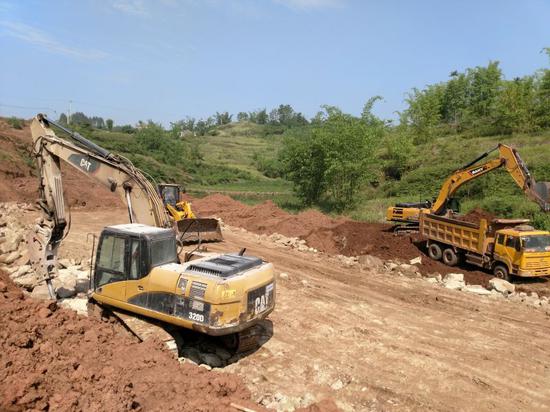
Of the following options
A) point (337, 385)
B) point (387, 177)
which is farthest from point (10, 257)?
point (387, 177)

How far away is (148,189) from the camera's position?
10133 mm

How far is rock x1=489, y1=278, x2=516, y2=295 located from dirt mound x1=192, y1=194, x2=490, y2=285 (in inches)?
24.1

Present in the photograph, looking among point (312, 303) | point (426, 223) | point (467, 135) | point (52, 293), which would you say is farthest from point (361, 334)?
point (467, 135)

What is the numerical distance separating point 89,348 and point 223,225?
17.0 metres

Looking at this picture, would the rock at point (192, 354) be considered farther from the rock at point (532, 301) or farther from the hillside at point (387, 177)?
the hillside at point (387, 177)

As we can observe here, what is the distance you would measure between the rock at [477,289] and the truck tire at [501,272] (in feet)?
3.46

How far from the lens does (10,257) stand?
13.4 meters

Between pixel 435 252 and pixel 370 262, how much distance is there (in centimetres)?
306

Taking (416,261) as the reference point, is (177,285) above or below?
above

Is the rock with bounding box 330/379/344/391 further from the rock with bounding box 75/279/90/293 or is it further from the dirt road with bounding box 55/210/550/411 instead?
the rock with bounding box 75/279/90/293

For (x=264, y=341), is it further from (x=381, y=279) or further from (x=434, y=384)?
(x=381, y=279)

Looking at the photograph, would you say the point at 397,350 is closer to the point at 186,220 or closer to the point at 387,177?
the point at 186,220

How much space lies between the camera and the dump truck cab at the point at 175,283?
25.4 feet

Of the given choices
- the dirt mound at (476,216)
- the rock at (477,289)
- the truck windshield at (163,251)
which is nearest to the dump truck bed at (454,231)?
the rock at (477,289)
